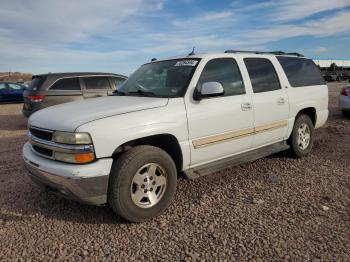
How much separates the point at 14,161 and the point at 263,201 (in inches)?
182

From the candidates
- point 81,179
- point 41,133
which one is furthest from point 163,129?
point 41,133

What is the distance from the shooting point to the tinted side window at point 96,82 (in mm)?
10242

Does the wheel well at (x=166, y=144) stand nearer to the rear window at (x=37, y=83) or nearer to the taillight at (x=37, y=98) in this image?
the taillight at (x=37, y=98)

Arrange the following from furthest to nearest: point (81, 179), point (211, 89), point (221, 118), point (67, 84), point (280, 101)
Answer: point (67, 84), point (280, 101), point (221, 118), point (211, 89), point (81, 179)

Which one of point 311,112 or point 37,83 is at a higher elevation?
point 37,83

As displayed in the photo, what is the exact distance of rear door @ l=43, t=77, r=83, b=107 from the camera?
9.63 m

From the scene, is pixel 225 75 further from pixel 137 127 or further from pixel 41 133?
pixel 41 133

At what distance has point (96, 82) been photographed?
1040 cm

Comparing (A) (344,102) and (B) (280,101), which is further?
(A) (344,102)

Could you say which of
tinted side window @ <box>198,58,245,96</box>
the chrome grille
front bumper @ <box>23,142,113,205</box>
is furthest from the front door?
the chrome grille

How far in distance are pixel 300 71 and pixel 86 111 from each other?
13.2 ft

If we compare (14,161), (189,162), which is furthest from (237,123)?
(14,161)

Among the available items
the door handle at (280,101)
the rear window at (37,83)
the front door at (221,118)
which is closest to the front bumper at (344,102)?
the door handle at (280,101)

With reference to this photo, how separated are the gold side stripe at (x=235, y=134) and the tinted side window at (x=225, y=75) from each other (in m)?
0.55
